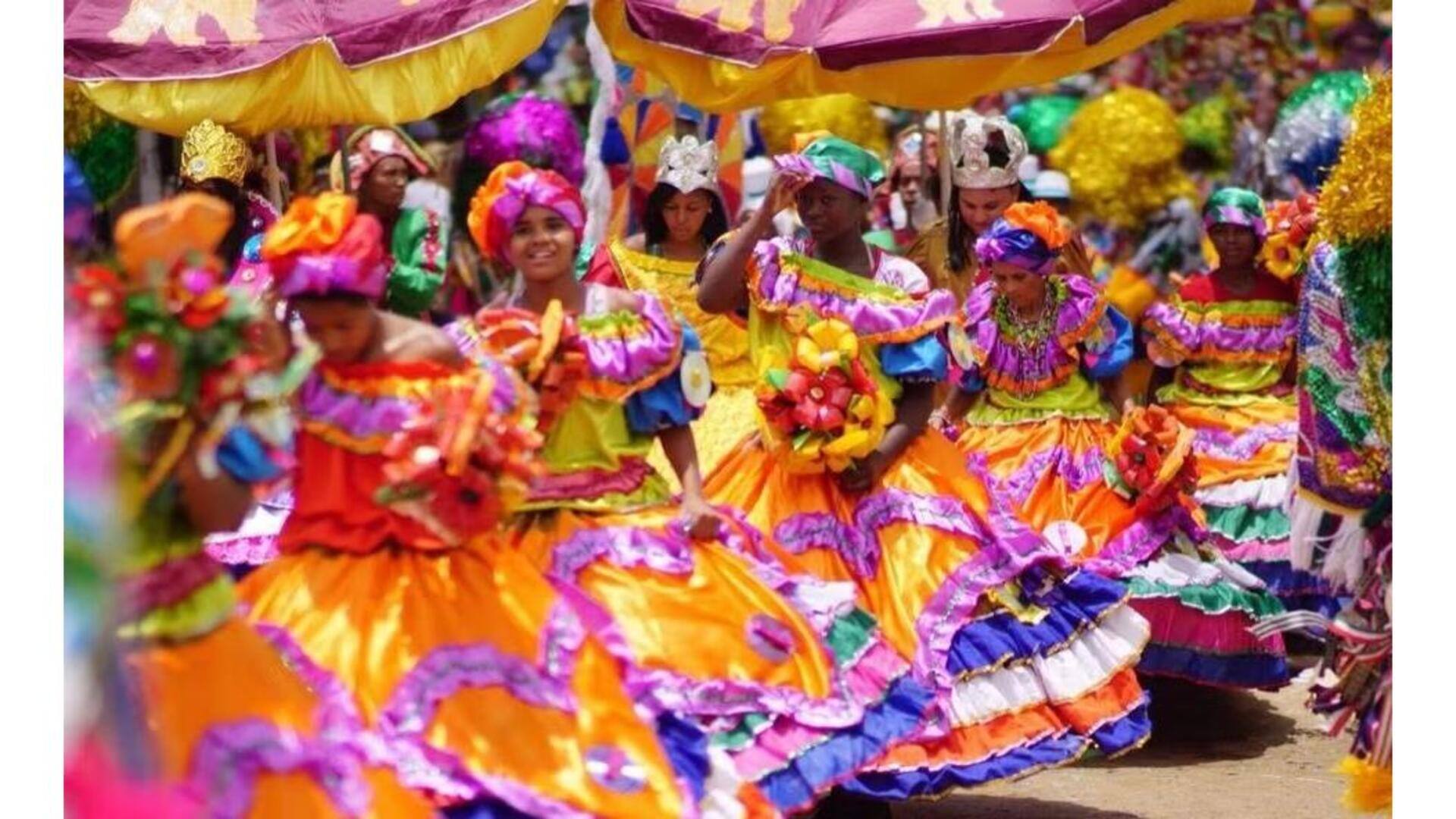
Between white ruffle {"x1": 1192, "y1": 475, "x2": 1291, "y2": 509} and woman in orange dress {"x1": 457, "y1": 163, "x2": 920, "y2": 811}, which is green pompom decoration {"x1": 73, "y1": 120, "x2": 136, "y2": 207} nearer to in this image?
woman in orange dress {"x1": 457, "y1": 163, "x2": 920, "y2": 811}

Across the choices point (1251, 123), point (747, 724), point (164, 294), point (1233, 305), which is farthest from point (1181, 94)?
point (164, 294)

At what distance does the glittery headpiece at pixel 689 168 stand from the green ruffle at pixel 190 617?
17.8ft

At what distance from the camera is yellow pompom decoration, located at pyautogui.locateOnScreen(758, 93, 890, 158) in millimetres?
Answer: 15180

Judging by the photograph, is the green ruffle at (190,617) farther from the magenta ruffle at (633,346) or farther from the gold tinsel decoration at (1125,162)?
the gold tinsel decoration at (1125,162)

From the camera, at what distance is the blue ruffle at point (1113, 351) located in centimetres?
929

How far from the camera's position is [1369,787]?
5734 mm

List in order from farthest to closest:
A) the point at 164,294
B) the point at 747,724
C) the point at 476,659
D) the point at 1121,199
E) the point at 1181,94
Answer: the point at 1181,94, the point at 1121,199, the point at 747,724, the point at 476,659, the point at 164,294

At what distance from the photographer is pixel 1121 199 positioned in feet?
51.7

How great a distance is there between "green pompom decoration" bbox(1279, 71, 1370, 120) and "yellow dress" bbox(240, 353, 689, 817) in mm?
9976

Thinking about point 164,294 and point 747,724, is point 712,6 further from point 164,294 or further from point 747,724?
point 164,294

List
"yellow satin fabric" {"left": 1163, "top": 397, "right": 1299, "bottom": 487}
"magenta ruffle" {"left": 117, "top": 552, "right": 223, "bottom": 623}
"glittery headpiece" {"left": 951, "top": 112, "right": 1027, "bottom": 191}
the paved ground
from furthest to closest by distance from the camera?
"yellow satin fabric" {"left": 1163, "top": 397, "right": 1299, "bottom": 487} → "glittery headpiece" {"left": 951, "top": 112, "right": 1027, "bottom": 191} → the paved ground → "magenta ruffle" {"left": 117, "top": 552, "right": 223, "bottom": 623}

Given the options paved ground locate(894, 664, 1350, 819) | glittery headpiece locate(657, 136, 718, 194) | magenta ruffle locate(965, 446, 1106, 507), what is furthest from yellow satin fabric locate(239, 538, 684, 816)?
glittery headpiece locate(657, 136, 718, 194)
